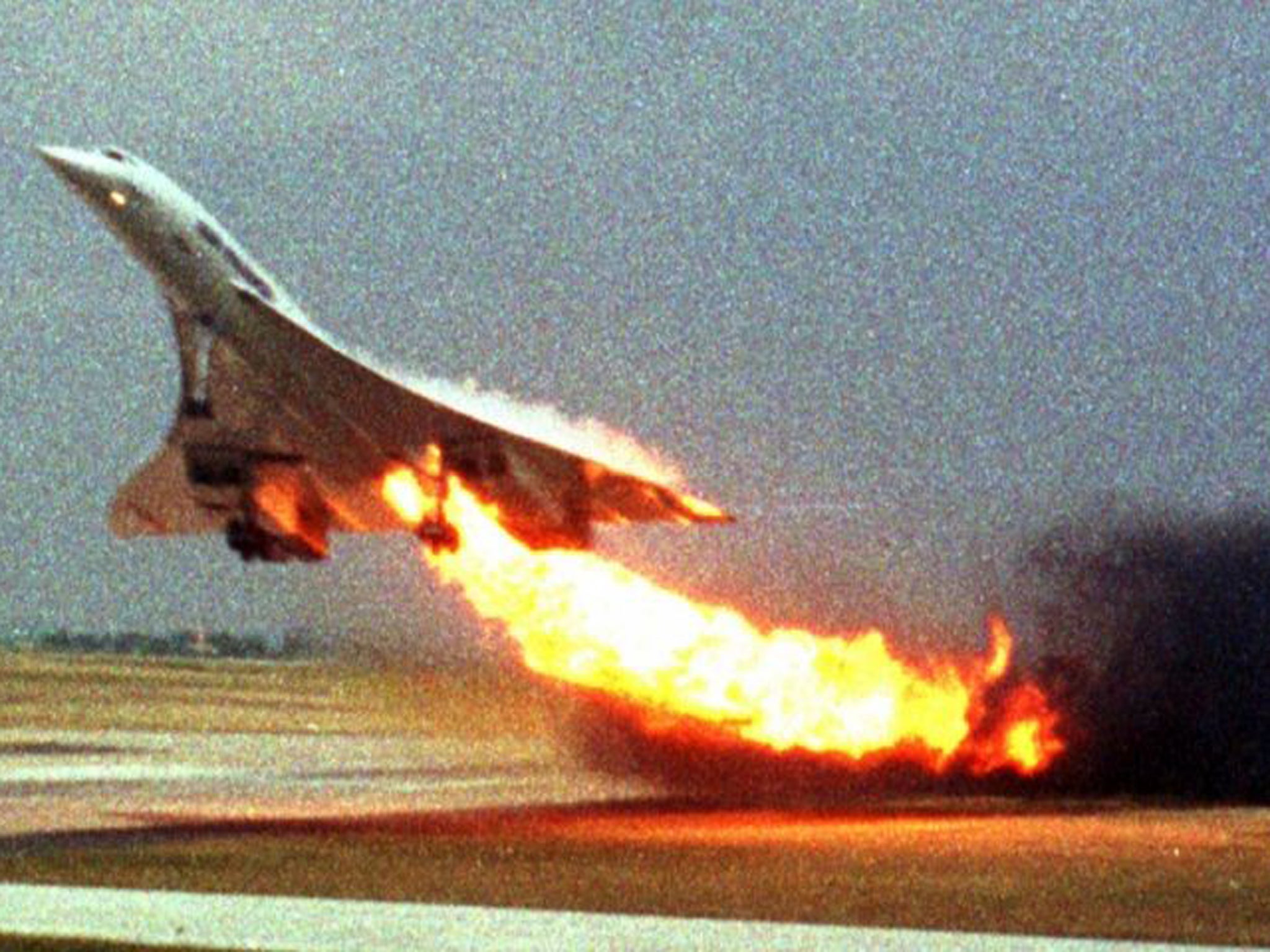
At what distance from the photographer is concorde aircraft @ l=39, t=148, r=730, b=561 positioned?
33156mm

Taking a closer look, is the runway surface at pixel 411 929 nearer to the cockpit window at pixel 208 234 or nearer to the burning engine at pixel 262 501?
the cockpit window at pixel 208 234

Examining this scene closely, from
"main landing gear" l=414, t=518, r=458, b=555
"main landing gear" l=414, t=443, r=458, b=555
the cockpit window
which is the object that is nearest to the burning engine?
"main landing gear" l=414, t=443, r=458, b=555

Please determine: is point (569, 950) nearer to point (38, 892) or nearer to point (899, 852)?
point (38, 892)

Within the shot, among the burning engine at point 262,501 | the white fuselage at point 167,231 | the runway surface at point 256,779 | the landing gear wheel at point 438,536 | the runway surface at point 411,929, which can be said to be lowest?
the runway surface at point 411,929

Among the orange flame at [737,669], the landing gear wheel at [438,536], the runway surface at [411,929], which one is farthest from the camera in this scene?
the orange flame at [737,669]

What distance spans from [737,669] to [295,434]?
8.67 meters

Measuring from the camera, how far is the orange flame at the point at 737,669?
3838cm

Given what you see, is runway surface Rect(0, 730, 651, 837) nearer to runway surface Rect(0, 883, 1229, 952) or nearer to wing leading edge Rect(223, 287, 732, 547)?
wing leading edge Rect(223, 287, 732, 547)

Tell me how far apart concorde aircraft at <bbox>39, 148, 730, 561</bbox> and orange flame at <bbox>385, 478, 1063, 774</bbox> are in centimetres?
108

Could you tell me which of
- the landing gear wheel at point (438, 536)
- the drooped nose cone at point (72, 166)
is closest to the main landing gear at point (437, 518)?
the landing gear wheel at point (438, 536)

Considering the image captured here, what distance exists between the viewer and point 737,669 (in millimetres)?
38594

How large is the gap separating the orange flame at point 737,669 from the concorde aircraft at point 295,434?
1075mm

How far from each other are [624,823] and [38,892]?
37.9 feet

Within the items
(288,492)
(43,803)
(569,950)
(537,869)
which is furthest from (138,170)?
(569,950)
